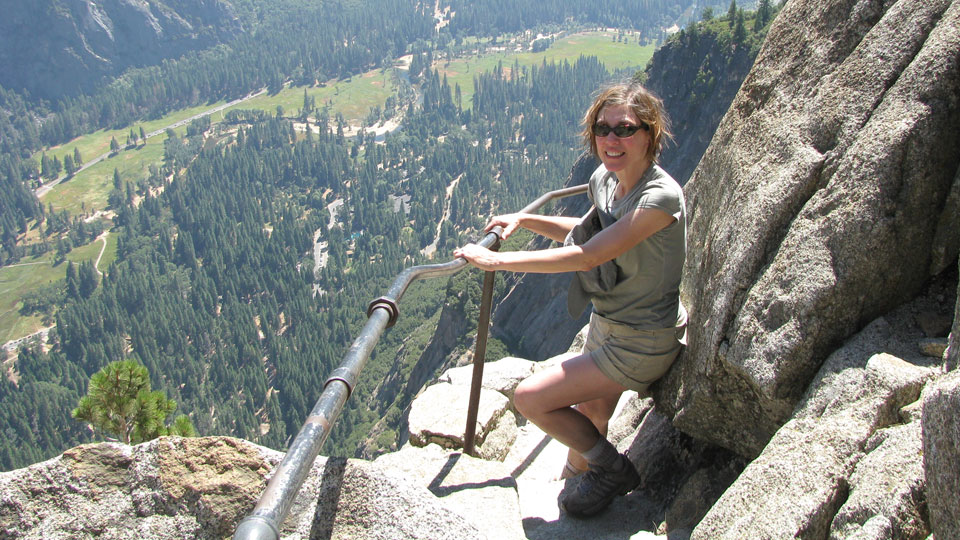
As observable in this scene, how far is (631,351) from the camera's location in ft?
16.3

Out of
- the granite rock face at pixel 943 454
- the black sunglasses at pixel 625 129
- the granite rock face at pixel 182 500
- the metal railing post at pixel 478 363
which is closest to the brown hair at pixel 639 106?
the black sunglasses at pixel 625 129

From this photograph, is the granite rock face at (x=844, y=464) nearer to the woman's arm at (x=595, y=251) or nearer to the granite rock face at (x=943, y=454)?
the granite rock face at (x=943, y=454)

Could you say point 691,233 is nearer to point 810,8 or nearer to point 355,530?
point 810,8

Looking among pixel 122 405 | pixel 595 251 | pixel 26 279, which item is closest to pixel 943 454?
pixel 595 251

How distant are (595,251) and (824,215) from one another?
4.40 ft

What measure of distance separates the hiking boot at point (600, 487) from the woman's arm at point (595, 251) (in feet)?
4.84

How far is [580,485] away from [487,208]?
195 meters

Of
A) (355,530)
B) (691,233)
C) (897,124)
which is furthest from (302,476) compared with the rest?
(691,233)

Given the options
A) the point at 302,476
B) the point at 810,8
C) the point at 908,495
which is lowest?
the point at 908,495

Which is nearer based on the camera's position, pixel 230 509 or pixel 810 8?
pixel 230 509

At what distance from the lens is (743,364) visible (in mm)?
4426

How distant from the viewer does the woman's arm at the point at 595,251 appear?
4.43 metres

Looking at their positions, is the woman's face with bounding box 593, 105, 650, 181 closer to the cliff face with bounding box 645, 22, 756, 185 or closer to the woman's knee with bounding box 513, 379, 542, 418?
the woman's knee with bounding box 513, 379, 542, 418

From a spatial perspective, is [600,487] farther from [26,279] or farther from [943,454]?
[26,279]
